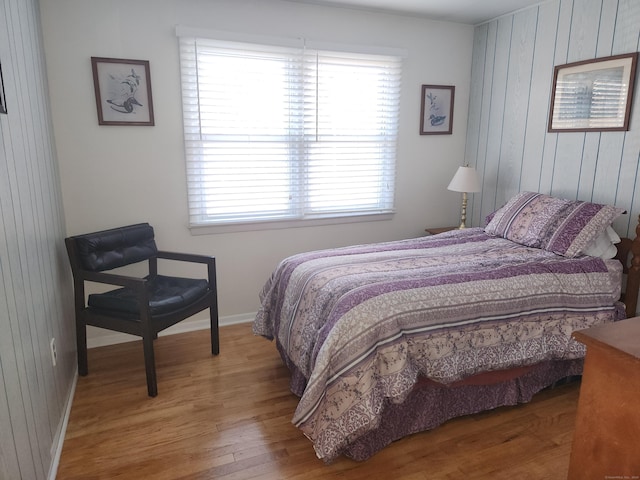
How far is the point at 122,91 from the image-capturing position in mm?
2928

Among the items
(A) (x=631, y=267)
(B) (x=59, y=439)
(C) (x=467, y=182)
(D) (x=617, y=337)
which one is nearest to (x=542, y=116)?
(C) (x=467, y=182)

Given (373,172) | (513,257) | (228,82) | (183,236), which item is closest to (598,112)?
(513,257)

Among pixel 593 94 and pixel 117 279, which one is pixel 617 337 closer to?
pixel 117 279

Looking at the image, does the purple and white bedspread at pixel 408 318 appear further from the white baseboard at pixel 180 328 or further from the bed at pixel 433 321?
the white baseboard at pixel 180 328

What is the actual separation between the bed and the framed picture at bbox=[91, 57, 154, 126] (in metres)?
1.52

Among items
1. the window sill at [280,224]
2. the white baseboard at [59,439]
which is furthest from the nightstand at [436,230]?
the white baseboard at [59,439]

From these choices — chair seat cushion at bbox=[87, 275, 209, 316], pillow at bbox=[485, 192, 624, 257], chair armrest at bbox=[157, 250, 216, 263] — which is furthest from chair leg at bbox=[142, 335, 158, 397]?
pillow at bbox=[485, 192, 624, 257]

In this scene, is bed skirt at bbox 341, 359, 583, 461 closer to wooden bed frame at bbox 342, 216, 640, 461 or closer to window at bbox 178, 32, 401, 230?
wooden bed frame at bbox 342, 216, 640, 461

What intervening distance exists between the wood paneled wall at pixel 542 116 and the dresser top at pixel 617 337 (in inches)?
78.9

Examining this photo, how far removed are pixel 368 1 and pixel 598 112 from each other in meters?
1.88

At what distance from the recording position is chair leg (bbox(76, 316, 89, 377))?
2658 millimetres

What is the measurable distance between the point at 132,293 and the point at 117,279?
13.1 inches

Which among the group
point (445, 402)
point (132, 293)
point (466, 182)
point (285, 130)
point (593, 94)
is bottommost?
point (445, 402)

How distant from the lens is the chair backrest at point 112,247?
2.62 m
